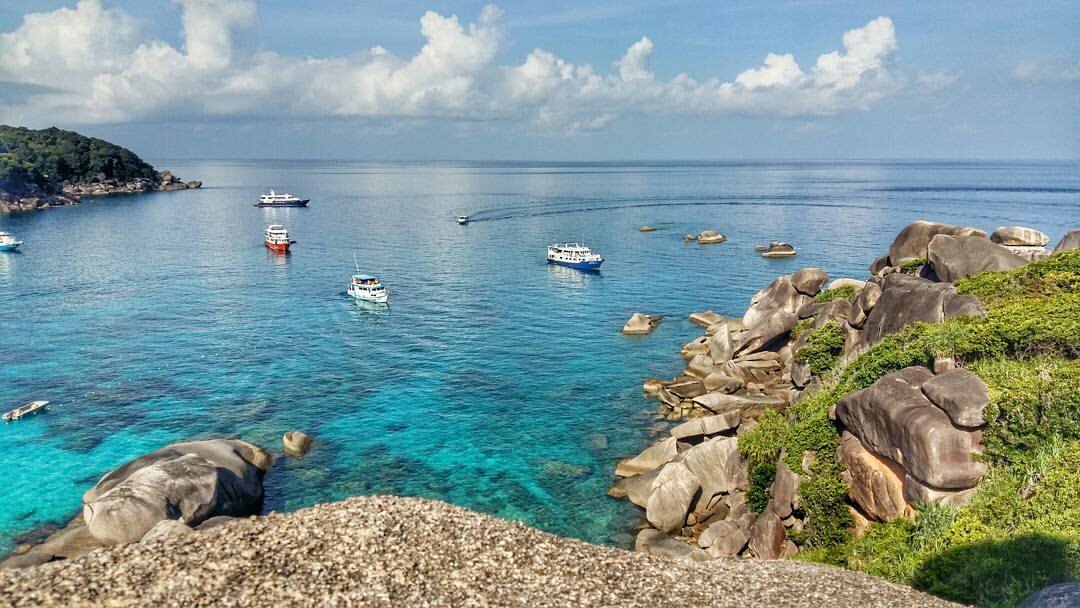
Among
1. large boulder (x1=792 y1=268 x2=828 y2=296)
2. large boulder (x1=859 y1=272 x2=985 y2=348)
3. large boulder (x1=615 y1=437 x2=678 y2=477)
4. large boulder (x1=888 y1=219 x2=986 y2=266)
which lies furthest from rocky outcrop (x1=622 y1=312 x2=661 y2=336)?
large boulder (x1=859 y1=272 x2=985 y2=348)

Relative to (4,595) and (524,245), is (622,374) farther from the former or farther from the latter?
(524,245)

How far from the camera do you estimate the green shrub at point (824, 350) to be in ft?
149

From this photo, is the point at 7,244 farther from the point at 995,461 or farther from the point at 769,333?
the point at 995,461

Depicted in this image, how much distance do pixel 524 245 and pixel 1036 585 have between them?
380ft

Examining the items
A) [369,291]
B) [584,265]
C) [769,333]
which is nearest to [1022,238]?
[769,333]

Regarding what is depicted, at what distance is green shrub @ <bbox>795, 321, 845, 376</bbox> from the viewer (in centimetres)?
4528

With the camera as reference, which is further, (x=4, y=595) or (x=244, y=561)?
(x=244, y=561)

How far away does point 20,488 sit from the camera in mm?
40719

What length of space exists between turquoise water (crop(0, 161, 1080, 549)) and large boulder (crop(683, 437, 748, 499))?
A: 14.6ft

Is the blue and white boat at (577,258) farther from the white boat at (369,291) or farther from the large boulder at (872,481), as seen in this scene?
the large boulder at (872,481)

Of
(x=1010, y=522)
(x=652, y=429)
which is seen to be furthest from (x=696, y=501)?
(x=1010, y=522)

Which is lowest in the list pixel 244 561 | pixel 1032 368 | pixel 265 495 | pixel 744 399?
pixel 265 495

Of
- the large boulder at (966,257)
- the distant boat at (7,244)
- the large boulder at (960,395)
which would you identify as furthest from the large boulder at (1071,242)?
the distant boat at (7,244)

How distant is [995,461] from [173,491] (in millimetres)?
38152
